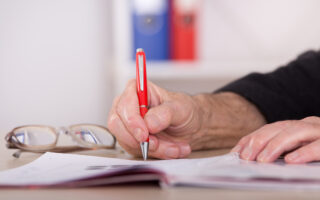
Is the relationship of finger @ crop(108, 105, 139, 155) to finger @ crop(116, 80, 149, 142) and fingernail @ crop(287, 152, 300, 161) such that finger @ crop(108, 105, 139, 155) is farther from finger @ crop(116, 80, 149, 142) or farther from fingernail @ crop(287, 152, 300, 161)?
fingernail @ crop(287, 152, 300, 161)

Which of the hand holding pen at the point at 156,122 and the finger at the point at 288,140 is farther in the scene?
the hand holding pen at the point at 156,122

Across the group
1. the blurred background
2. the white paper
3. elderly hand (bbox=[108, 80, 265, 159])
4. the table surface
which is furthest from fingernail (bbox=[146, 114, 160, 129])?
the blurred background

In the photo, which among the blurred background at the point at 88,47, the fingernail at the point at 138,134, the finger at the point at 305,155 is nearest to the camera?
the finger at the point at 305,155

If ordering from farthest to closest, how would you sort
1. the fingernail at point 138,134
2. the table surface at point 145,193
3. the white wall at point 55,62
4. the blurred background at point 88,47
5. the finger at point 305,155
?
the white wall at point 55,62, the blurred background at point 88,47, the fingernail at point 138,134, the finger at point 305,155, the table surface at point 145,193

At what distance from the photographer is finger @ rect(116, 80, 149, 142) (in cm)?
74

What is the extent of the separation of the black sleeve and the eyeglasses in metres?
0.39

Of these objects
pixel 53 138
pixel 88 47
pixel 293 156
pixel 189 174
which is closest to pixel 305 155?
pixel 293 156

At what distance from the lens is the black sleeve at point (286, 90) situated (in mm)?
1052

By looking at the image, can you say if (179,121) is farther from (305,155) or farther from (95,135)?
(305,155)

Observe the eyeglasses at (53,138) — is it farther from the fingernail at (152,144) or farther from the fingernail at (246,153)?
the fingernail at (246,153)

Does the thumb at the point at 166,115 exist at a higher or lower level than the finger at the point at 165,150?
higher

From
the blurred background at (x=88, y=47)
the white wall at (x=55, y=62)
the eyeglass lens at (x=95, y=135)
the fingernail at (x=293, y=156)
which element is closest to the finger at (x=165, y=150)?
the eyeglass lens at (x=95, y=135)

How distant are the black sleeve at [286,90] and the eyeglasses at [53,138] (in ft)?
1.28

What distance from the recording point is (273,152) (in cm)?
64
